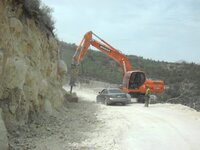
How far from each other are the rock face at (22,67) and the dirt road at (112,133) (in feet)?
2.63

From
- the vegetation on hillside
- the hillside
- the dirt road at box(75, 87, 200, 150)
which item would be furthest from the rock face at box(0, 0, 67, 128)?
the hillside

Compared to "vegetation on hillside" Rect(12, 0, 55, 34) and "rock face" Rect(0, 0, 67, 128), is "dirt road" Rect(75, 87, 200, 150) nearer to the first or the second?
"rock face" Rect(0, 0, 67, 128)

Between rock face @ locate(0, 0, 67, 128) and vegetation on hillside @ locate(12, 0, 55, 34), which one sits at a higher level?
vegetation on hillside @ locate(12, 0, 55, 34)

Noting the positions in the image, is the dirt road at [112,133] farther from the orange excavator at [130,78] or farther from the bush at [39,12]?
the orange excavator at [130,78]

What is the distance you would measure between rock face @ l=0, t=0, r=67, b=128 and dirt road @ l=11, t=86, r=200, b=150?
31.5 inches

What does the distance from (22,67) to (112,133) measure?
506 cm

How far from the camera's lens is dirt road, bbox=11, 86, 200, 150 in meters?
16.2

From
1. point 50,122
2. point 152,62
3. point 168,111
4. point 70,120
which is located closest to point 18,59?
point 50,122

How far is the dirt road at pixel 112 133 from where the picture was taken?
1620 cm

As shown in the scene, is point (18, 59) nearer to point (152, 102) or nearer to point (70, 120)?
point (70, 120)

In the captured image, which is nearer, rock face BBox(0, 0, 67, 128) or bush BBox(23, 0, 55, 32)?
rock face BBox(0, 0, 67, 128)

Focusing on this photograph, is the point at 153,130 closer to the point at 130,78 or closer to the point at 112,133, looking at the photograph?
the point at 112,133

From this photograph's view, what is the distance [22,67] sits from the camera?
55.8 feet

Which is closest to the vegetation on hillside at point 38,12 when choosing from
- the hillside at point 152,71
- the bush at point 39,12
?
the bush at point 39,12
